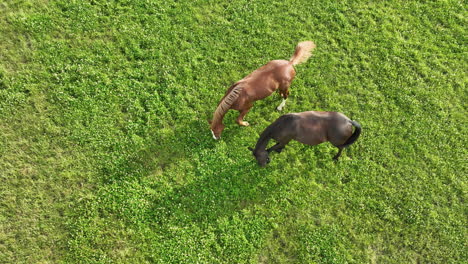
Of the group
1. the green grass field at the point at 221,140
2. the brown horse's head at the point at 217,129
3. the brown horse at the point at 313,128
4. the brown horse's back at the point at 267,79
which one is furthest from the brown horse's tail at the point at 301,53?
the brown horse's head at the point at 217,129

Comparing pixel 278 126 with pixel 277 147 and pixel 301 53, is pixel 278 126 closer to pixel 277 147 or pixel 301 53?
pixel 277 147

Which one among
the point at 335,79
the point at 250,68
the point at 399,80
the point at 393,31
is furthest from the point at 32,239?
the point at 393,31

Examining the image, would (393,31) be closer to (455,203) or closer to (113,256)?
(455,203)

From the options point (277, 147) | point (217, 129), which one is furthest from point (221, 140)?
point (277, 147)

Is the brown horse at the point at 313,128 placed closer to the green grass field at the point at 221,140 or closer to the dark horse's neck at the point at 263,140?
the dark horse's neck at the point at 263,140

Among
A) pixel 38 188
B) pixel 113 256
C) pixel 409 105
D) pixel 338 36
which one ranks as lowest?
pixel 113 256

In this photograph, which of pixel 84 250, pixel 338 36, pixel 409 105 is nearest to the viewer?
pixel 84 250
